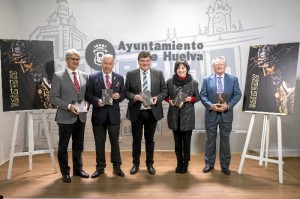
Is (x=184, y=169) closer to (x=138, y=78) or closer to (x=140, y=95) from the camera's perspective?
(x=140, y=95)

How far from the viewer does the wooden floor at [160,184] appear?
12.0ft

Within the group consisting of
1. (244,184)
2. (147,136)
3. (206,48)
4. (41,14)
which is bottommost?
(244,184)

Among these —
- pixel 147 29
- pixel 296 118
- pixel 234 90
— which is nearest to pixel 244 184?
pixel 234 90

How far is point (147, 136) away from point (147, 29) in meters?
2.19

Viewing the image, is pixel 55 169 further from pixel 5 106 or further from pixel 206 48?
pixel 206 48

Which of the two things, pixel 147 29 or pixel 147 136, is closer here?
pixel 147 136

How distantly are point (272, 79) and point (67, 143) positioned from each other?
2.77 m

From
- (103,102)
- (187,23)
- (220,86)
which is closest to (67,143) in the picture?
(103,102)

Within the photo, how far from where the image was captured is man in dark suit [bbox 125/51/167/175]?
4242 mm

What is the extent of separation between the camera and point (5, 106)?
418 cm

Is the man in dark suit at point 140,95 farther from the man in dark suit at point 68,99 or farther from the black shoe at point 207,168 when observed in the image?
the black shoe at point 207,168

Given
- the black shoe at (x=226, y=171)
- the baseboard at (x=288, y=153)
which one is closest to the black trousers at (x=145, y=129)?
the black shoe at (x=226, y=171)

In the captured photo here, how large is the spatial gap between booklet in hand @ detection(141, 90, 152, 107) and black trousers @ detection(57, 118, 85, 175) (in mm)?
827

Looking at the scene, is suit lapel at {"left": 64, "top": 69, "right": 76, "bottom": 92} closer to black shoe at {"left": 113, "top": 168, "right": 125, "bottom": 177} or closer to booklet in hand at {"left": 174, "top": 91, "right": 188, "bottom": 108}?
black shoe at {"left": 113, "top": 168, "right": 125, "bottom": 177}
